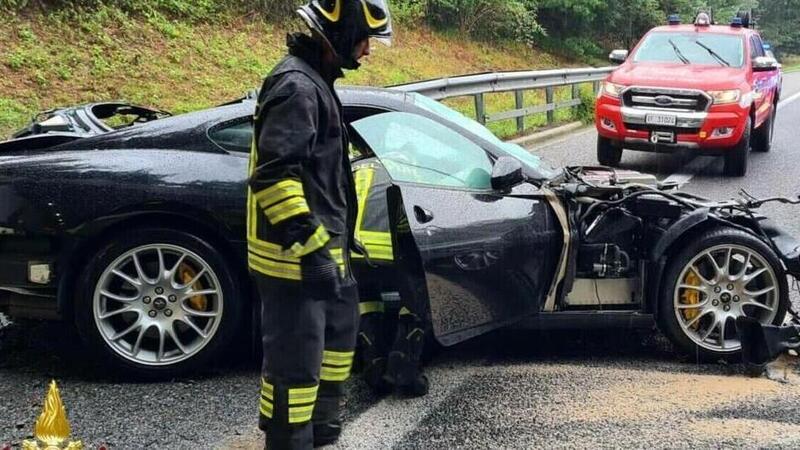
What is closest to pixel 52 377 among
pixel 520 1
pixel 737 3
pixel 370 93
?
pixel 370 93

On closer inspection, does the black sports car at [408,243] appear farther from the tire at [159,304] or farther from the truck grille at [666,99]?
the truck grille at [666,99]

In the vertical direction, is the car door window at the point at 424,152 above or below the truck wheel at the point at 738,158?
above

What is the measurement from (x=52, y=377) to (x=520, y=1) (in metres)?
23.5

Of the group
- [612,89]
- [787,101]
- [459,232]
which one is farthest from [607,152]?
[787,101]

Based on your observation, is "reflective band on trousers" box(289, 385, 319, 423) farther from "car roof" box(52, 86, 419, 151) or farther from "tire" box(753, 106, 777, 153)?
"tire" box(753, 106, 777, 153)

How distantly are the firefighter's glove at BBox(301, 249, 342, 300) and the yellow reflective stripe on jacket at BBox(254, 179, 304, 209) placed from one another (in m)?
0.22

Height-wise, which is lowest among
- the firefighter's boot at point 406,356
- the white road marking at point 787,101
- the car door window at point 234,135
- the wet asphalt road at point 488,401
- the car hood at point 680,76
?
the white road marking at point 787,101

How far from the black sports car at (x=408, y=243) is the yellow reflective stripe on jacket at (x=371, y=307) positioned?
0.66ft

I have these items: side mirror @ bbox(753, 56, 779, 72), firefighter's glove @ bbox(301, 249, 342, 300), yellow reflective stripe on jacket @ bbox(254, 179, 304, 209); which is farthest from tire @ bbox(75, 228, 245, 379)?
side mirror @ bbox(753, 56, 779, 72)

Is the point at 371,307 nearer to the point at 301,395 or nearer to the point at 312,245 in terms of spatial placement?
the point at 301,395

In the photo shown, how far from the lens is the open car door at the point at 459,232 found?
150 inches

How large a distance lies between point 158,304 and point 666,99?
24.5 feet

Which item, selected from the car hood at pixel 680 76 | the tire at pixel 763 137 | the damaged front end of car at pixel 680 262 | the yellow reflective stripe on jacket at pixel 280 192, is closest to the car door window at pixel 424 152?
the damaged front end of car at pixel 680 262

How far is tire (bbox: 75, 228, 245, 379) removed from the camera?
13.1 ft
